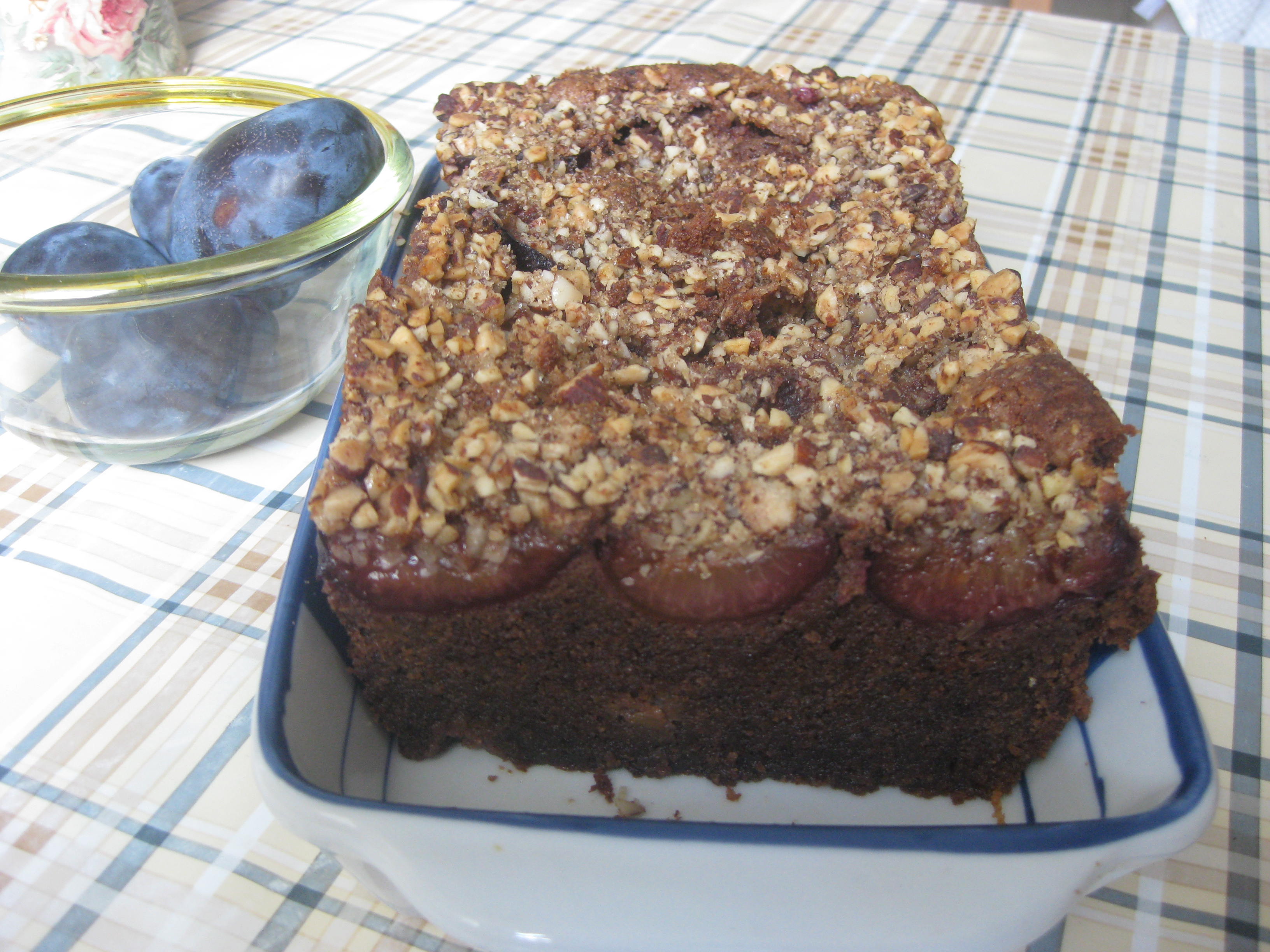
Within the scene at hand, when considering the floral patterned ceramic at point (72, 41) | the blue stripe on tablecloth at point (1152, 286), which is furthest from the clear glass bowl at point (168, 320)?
the blue stripe on tablecloth at point (1152, 286)

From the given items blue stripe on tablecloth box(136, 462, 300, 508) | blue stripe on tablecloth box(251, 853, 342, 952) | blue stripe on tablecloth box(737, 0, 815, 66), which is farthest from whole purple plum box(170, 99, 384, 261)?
blue stripe on tablecloth box(737, 0, 815, 66)

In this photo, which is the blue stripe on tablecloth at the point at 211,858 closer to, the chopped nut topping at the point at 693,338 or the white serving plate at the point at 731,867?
the white serving plate at the point at 731,867

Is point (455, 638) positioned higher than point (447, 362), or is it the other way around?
point (447, 362)

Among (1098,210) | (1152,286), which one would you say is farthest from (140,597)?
(1098,210)

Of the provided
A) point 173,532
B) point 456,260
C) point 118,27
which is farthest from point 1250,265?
point 118,27

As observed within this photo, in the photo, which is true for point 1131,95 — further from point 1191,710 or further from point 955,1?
point 1191,710

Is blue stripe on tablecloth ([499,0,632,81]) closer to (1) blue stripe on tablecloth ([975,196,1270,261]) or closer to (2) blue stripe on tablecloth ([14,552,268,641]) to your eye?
(1) blue stripe on tablecloth ([975,196,1270,261])

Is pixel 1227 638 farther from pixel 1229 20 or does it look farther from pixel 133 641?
pixel 1229 20
